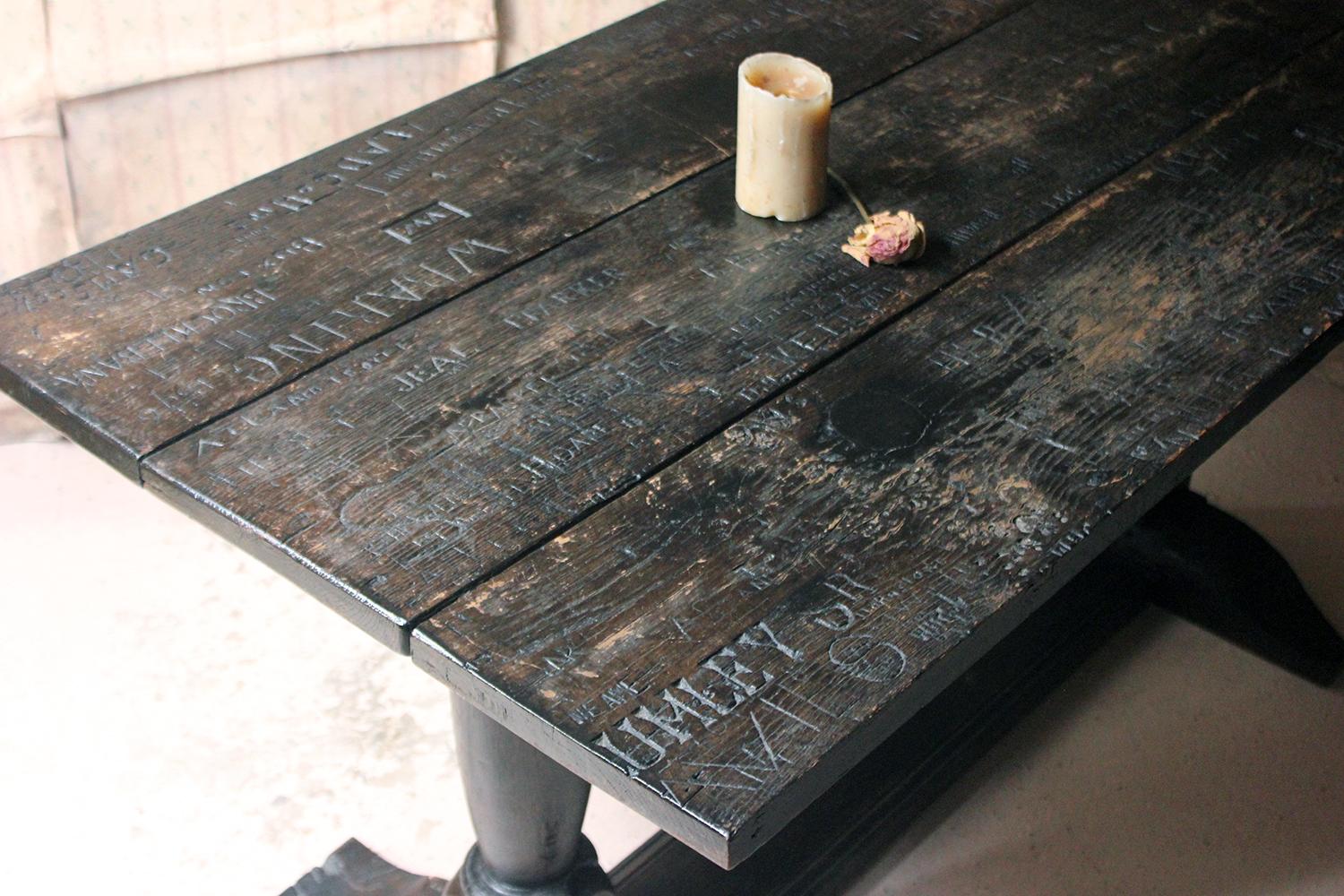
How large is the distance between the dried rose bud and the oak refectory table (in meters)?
0.02

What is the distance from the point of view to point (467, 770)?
1235 millimetres

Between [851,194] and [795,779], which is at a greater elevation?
[851,194]

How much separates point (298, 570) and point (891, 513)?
382 millimetres

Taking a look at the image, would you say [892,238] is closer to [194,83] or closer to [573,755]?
[573,755]

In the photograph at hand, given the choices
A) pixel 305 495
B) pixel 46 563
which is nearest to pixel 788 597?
pixel 305 495

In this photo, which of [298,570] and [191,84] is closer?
[298,570]

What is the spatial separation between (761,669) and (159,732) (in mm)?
1053

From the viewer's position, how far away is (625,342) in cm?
116

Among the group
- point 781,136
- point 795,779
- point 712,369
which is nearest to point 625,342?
point 712,369

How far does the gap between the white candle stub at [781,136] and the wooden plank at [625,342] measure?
22mm

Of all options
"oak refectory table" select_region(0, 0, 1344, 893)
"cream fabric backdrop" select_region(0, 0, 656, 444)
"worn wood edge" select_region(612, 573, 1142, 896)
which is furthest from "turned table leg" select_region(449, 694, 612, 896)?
"cream fabric backdrop" select_region(0, 0, 656, 444)

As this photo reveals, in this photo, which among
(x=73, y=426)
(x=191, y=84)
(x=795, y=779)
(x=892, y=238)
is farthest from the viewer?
(x=191, y=84)

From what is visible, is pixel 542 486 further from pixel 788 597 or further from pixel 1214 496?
pixel 1214 496

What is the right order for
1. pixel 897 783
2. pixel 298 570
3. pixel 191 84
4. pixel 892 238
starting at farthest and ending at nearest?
pixel 191 84 → pixel 897 783 → pixel 892 238 → pixel 298 570
